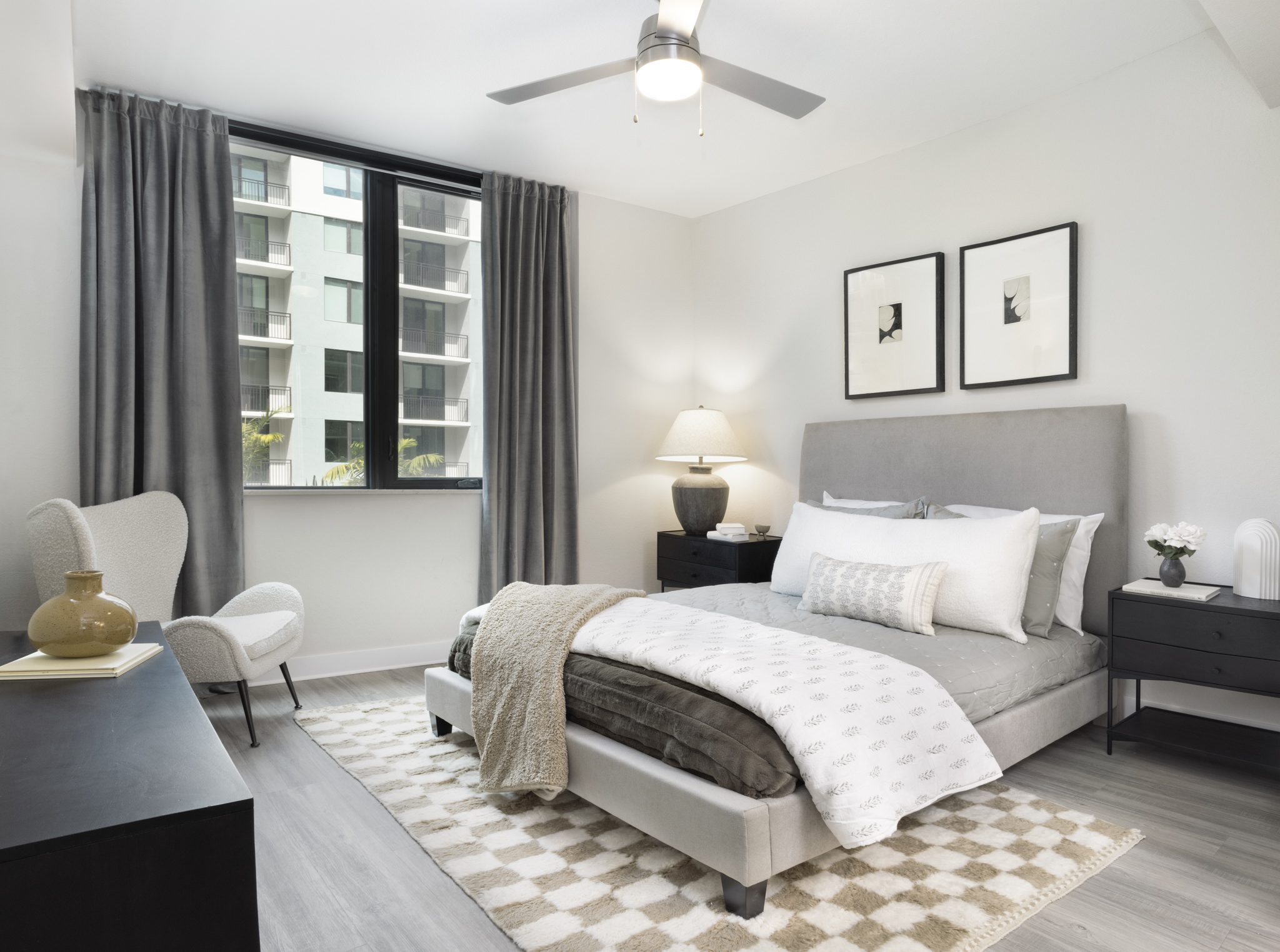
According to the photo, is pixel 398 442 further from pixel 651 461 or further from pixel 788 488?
pixel 788 488

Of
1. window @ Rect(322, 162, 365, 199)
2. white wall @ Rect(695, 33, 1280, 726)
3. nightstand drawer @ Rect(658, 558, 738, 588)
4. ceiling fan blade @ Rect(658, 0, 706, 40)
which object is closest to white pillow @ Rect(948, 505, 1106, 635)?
white wall @ Rect(695, 33, 1280, 726)

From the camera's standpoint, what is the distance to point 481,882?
194 centimetres

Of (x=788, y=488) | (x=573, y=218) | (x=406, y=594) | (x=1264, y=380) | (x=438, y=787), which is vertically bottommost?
(x=438, y=787)

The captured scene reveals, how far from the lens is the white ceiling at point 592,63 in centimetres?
275

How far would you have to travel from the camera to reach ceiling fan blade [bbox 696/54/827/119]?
250 cm

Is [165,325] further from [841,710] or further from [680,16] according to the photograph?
[841,710]

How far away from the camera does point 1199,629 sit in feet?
8.47

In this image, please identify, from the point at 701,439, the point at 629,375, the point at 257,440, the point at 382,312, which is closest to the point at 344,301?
the point at 382,312

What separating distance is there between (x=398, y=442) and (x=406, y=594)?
79 cm

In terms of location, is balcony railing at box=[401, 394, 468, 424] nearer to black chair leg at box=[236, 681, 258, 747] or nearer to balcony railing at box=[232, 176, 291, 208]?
balcony railing at box=[232, 176, 291, 208]

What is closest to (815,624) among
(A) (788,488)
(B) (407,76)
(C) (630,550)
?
(A) (788,488)

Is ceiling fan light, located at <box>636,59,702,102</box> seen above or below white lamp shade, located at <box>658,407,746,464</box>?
above

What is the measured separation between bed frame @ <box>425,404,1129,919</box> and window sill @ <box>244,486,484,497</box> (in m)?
1.33

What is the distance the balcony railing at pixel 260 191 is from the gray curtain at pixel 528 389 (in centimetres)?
98
